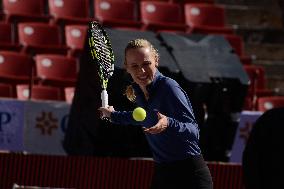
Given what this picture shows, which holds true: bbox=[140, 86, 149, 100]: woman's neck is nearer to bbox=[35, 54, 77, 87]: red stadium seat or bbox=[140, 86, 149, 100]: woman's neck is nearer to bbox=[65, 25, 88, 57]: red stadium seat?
bbox=[35, 54, 77, 87]: red stadium seat

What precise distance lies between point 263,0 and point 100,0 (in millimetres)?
3338

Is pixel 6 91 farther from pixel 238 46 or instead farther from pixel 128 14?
pixel 238 46

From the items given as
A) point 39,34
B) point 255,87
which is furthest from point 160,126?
point 39,34

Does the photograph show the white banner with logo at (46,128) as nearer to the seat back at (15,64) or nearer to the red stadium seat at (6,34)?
the seat back at (15,64)

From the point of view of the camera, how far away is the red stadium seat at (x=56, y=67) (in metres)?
11.4

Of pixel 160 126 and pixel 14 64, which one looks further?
pixel 14 64

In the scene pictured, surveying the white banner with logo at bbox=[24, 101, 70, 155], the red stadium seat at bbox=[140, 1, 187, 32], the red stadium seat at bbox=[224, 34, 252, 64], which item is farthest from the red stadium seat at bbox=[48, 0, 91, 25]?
the white banner with logo at bbox=[24, 101, 70, 155]

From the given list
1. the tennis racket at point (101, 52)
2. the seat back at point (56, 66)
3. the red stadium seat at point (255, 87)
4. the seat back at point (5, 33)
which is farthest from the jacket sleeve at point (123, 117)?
the seat back at point (5, 33)

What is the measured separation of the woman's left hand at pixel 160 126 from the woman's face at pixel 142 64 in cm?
36

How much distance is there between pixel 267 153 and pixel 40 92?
285 inches

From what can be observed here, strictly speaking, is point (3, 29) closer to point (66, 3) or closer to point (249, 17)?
point (66, 3)

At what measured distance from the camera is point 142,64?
482 centimetres

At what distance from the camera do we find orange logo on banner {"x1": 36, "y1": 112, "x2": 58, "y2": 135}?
916 cm

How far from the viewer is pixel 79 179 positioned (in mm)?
7754
